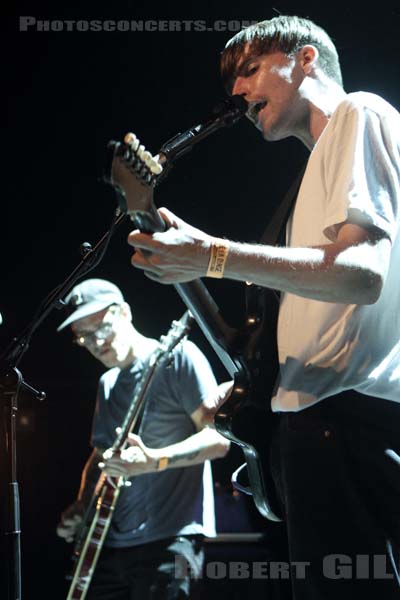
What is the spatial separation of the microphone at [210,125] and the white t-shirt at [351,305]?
38 centimetres

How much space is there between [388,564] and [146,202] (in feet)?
2.51

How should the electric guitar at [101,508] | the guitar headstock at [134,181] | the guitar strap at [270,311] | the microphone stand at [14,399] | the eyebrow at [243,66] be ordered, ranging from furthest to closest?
the electric guitar at [101,508] → the microphone stand at [14,399] → the eyebrow at [243,66] → the guitar strap at [270,311] → the guitar headstock at [134,181]

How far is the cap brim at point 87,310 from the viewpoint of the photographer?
3.46 m

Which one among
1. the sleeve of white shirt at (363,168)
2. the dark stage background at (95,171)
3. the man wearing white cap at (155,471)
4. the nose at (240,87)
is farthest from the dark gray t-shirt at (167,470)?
the sleeve of white shirt at (363,168)

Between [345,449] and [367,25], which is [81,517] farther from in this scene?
[367,25]

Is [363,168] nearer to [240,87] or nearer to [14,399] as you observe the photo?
[240,87]

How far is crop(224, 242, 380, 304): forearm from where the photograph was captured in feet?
4.14

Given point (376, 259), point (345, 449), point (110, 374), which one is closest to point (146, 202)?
point (376, 259)

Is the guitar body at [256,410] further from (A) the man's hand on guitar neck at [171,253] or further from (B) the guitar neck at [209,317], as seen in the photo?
(A) the man's hand on guitar neck at [171,253]

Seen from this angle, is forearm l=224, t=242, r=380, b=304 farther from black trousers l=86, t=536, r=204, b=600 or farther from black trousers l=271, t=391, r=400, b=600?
black trousers l=86, t=536, r=204, b=600

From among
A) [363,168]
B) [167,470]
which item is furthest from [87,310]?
[363,168]

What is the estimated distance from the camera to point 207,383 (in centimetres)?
316

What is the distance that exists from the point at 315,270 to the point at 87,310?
2.33 m

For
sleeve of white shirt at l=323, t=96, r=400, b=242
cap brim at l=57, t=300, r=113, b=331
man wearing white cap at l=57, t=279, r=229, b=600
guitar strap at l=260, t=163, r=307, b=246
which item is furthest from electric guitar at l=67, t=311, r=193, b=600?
sleeve of white shirt at l=323, t=96, r=400, b=242
